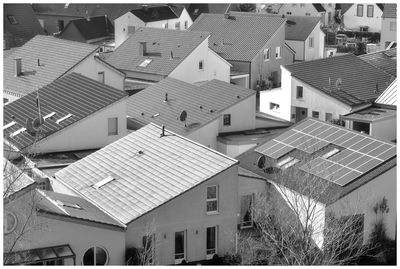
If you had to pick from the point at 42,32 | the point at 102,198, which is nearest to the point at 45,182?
the point at 102,198

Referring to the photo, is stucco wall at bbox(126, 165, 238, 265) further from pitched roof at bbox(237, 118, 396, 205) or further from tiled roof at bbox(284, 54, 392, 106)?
tiled roof at bbox(284, 54, 392, 106)

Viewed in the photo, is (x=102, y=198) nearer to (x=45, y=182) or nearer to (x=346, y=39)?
(x=45, y=182)

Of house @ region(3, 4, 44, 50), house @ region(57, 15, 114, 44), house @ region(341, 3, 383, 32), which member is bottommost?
house @ region(341, 3, 383, 32)

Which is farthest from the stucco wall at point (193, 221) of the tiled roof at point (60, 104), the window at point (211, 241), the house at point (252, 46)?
the house at point (252, 46)

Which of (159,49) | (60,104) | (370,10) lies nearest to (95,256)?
(60,104)

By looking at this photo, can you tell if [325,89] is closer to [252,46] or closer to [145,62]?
[145,62]

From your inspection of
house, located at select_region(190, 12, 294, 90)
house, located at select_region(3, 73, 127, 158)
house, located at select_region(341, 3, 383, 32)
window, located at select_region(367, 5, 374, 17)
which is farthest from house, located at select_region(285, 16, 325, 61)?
house, located at select_region(3, 73, 127, 158)

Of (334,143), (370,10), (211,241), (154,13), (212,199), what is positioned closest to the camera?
(212,199)

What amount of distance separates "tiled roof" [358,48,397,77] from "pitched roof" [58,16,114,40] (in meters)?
28.2

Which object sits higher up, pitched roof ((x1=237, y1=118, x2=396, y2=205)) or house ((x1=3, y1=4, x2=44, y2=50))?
pitched roof ((x1=237, y1=118, x2=396, y2=205))

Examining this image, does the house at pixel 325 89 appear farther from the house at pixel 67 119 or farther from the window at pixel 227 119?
the house at pixel 67 119

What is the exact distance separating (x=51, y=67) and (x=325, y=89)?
13.3 metres

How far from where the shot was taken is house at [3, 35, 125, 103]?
4328 centimetres

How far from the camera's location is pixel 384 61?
48.8 meters
